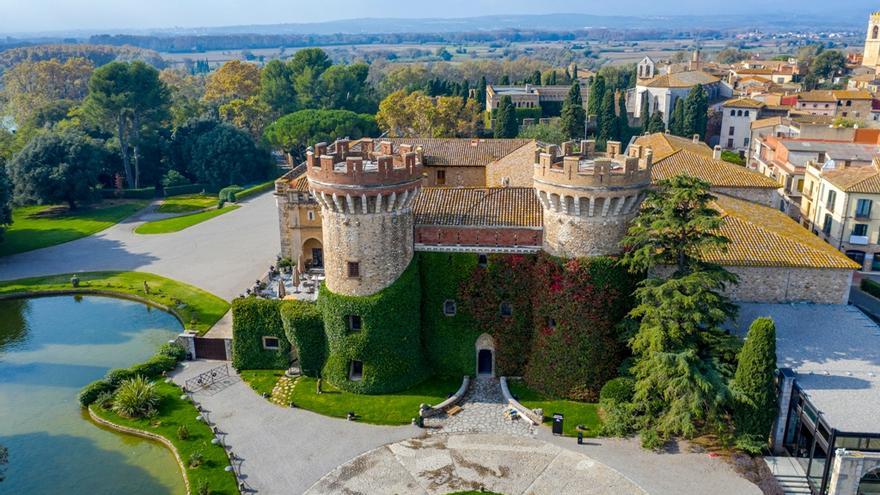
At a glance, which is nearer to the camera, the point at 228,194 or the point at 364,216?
the point at 364,216

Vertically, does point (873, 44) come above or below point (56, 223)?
above

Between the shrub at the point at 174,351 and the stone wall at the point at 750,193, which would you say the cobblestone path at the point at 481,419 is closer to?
the shrub at the point at 174,351

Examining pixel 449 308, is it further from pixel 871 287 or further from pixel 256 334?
pixel 871 287

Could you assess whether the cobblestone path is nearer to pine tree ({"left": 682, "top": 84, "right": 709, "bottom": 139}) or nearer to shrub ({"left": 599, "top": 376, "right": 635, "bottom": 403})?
shrub ({"left": 599, "top": 376, "right": 635, "bottom": 403})

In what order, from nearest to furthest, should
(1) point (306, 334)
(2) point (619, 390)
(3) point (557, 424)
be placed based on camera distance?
(3) point (557, 424) < (2) point (619, 390) < (1) point (306, 334)

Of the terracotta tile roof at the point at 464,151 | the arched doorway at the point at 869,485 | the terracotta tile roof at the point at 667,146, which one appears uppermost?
the terracotta tile roof at the point at 667,146

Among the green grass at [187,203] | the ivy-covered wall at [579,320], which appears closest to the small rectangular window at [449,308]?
the ivy-covered wall at [579,320]

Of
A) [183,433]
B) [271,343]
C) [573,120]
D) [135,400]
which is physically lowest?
[183,433]

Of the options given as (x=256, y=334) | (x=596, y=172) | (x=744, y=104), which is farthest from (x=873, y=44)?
(x=256, y=334)
